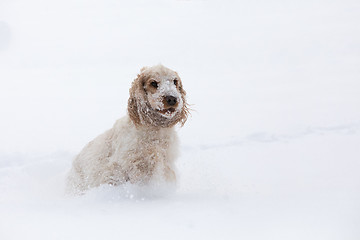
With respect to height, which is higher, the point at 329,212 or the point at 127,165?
the point at 127,165

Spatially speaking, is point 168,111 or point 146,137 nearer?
point 168,111

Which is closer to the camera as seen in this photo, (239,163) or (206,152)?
(239,163)

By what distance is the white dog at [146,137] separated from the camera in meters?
4.31

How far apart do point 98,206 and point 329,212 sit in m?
2.24

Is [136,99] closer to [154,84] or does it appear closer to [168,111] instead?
[154,84]

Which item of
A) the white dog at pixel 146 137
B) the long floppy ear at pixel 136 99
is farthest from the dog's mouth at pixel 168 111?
the long floppy ear at pixel 136 99

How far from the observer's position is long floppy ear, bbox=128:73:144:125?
4391mm

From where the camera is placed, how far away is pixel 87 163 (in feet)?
16.1

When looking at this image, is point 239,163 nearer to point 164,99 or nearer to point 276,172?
point 276,172

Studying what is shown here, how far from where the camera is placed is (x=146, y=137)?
4461 millimetres

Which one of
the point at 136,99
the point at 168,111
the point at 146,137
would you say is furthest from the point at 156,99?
the point at 146,137

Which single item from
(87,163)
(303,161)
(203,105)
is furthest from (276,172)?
(203,105)

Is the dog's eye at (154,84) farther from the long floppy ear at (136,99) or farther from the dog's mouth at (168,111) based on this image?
the dog's mouth at (168,111)

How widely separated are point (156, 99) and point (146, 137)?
528mm
